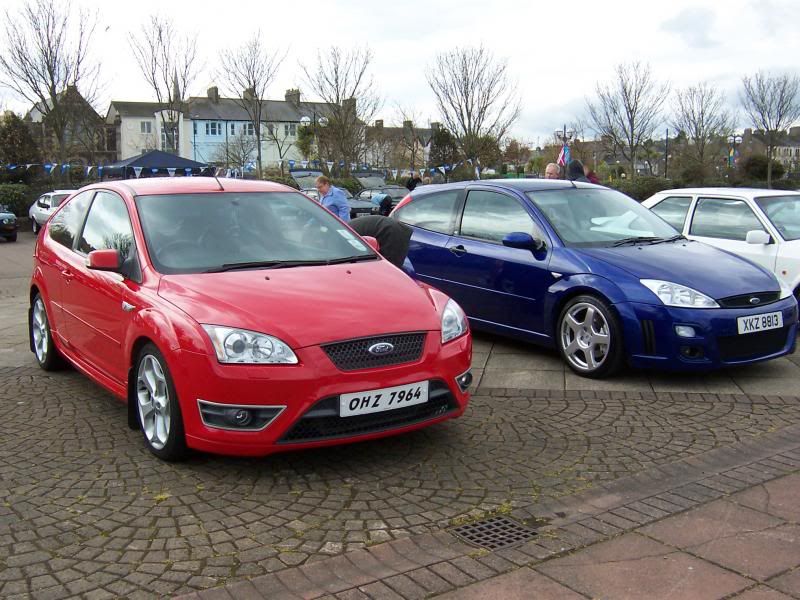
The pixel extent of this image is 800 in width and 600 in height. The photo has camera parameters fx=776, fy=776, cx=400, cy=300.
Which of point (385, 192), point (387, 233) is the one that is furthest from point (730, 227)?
point (385, 192)

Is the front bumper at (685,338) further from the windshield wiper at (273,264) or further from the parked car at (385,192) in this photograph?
the parked car at (385,192)

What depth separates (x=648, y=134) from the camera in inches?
1731

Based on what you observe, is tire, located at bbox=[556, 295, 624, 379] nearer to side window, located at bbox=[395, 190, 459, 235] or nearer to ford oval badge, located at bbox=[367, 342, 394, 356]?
side window, located at bbox=[395, 190, 459, 235]

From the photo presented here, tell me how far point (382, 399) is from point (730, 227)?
18.9ft

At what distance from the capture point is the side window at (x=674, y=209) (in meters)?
8.76

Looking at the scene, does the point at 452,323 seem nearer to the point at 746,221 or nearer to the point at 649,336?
the point at 649,336

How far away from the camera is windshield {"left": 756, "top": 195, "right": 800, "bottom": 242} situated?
8027 mm

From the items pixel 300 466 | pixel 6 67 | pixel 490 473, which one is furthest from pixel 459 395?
pixel 6 67

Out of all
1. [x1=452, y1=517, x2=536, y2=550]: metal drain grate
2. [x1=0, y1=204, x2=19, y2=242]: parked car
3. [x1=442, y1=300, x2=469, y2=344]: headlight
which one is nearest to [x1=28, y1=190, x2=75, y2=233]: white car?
[x1=0, y1=204, x2=19, y2=242]: parked car

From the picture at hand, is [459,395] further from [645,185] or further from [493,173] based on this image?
[493,173]

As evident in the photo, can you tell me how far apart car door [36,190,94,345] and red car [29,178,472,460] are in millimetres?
148

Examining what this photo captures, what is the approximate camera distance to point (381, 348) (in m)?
4.11

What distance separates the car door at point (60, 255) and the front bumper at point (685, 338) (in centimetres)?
415

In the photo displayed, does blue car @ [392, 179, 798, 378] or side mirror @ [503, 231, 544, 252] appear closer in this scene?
blue car @ [392, 179, 798, 378]
